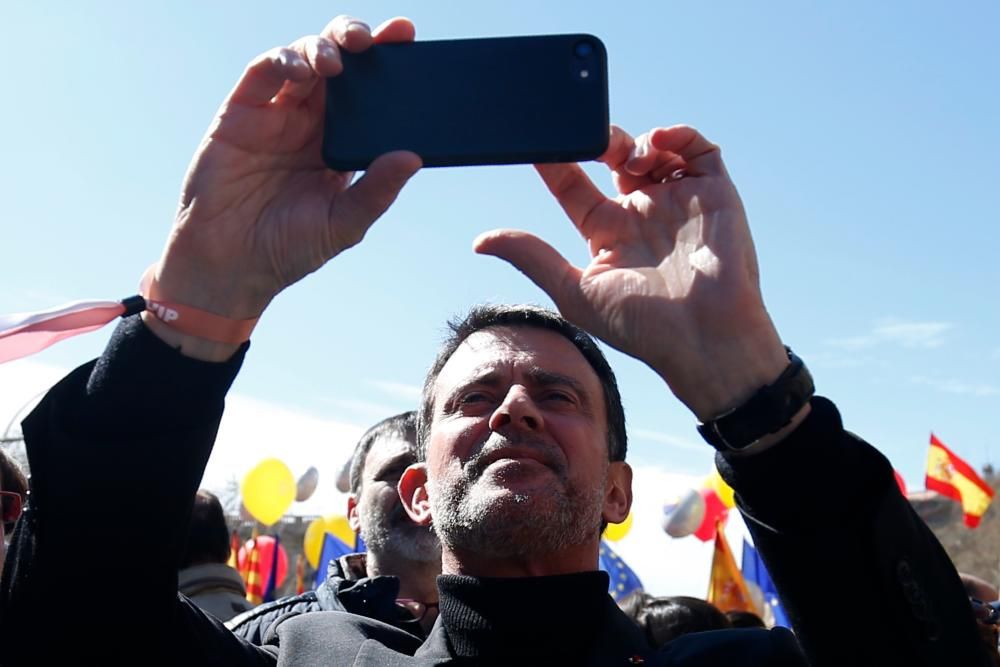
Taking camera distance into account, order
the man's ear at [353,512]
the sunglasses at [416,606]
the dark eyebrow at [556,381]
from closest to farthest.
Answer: the dark eyebrow at [556,381] → the sunglasses at [416,606] → the man's ear at [353,512]

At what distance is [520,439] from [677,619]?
7.02 feet

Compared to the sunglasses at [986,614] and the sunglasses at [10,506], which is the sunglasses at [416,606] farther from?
the sunglasses at [986,614]

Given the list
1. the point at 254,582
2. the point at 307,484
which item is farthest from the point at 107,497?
the point at 307,484

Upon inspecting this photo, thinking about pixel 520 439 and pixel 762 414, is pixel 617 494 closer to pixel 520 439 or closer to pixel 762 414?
pixel 520 439

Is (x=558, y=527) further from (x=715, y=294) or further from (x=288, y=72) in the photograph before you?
(x=288, y=72)

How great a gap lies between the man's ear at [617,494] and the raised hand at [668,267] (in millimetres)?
696

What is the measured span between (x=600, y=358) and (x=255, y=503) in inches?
355

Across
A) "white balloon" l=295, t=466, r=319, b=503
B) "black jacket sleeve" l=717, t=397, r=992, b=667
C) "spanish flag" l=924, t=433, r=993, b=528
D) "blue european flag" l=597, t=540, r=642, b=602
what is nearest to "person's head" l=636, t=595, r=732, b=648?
"black jacket sleeve" l=717, t=397, r=992, b=667

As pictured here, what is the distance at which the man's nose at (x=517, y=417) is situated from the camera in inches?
87.1

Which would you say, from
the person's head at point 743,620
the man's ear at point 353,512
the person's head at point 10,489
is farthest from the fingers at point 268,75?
the person's head at point 743,620

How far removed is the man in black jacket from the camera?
3.06 m

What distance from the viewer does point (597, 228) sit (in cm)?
196

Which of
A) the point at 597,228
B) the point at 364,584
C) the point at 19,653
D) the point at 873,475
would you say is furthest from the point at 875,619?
the point at 364,584

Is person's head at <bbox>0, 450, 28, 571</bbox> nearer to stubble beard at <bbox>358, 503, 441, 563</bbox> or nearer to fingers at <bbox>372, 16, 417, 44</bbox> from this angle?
stubble beard at <bbox>358, 503, 441, 563</bbox>
